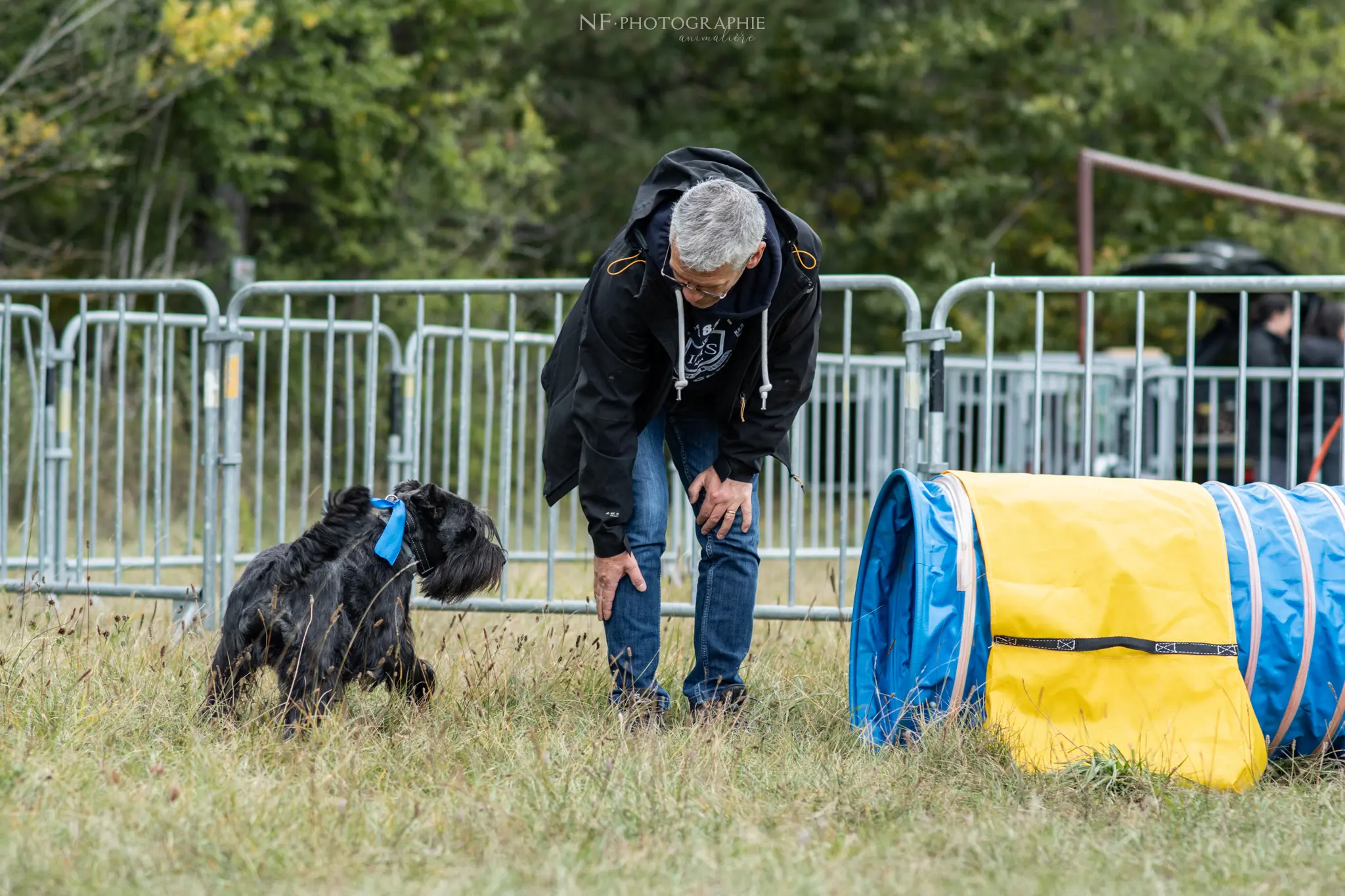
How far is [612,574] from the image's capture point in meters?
3.81

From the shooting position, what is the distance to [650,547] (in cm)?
387

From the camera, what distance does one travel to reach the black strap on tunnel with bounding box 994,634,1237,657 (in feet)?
11.5

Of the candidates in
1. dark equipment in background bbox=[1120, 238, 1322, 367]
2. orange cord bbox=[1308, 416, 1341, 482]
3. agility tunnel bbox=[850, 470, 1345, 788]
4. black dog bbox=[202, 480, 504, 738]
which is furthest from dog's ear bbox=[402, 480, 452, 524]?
dark equipment in background bbox=[1120, 238, 1322, 367]

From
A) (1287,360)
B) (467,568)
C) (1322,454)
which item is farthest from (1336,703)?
(1287,360)

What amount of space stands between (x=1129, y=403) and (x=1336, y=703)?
679cm

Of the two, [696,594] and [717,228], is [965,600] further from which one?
[717,228]

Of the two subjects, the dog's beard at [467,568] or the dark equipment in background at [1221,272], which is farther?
the dark equipment in background at [1221,272]

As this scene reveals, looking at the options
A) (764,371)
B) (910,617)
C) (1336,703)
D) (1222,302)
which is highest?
(1222,302)

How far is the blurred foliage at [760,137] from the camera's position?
519 inches

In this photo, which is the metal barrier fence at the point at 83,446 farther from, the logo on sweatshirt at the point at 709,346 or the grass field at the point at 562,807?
the logo on sweatshirt at the point at 709,346

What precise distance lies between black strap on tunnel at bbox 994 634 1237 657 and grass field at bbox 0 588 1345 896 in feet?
0.96

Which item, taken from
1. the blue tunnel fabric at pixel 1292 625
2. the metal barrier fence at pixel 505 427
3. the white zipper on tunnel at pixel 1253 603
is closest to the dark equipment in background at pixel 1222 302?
the metal barrier fence at pixel 505 427

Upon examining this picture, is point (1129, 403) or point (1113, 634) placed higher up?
point (1129, 403)

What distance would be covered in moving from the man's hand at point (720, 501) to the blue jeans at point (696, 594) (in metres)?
0.03
